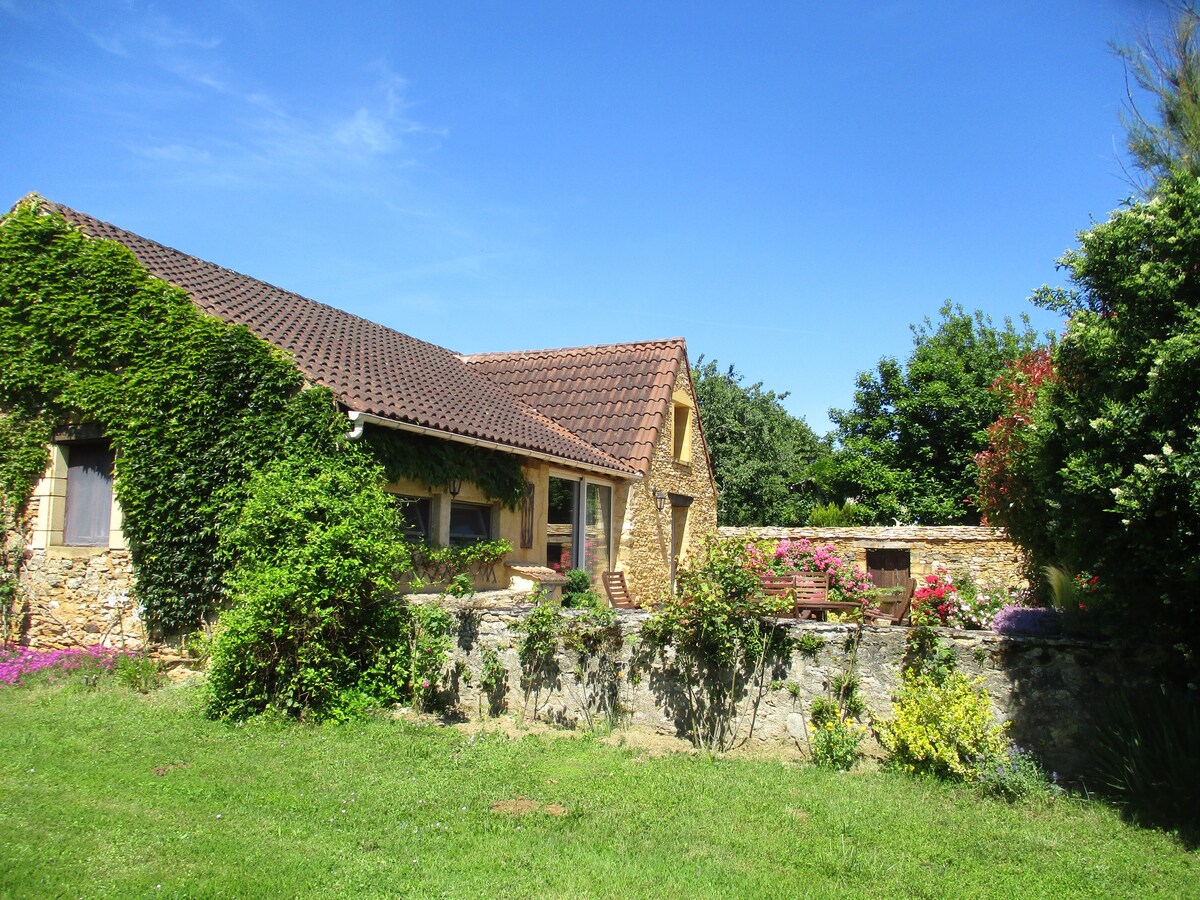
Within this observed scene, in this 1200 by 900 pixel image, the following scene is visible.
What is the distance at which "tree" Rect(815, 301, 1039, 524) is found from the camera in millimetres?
27391

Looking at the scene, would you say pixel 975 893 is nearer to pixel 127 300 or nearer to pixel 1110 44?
pixel 1110 44

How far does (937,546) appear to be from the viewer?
2070 centimetres

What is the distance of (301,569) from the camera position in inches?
328

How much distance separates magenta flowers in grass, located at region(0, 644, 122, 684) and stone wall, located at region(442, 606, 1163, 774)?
13.6 ft

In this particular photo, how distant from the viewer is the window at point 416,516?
11664mm

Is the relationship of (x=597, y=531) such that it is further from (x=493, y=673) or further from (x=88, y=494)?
(x=88, y=494)

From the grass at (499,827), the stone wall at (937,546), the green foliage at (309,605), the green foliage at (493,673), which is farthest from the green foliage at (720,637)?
the stone wall at (937,546)

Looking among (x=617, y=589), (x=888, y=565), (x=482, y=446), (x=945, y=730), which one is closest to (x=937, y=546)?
(x=888, y=565)

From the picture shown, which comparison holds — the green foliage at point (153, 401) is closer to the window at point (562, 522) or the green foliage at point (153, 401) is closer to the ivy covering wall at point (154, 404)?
the ivy covering wall at point (154, 404)

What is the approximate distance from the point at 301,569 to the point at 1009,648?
20.8 feet

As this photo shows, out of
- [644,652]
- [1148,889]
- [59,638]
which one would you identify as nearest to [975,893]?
[1148,889]

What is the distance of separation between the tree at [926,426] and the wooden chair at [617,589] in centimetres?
1425

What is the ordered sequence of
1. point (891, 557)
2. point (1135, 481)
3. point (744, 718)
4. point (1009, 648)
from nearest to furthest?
point (1135, 481)
point (1009, 648)
point (744, 718)
point (891, 557)

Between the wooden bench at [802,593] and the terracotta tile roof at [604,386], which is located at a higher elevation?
the terracotta tile roof at [604,386]
